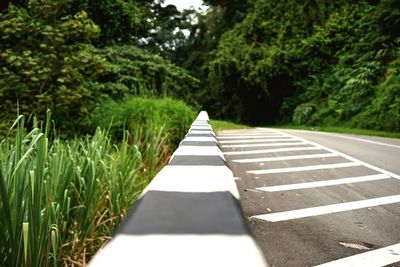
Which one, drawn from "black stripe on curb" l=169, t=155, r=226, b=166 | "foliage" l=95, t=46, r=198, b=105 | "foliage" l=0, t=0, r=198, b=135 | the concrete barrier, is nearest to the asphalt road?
"black stripe on curb" l=169, t=155, r=226, b=166

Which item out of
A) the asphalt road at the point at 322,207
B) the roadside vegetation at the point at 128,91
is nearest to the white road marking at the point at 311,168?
the asphalt road at the point at 322,207

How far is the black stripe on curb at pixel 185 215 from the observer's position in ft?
2.94

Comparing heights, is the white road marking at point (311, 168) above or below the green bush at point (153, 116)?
below

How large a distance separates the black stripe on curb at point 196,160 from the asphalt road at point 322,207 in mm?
802

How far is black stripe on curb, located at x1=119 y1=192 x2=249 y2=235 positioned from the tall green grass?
1.11 meters

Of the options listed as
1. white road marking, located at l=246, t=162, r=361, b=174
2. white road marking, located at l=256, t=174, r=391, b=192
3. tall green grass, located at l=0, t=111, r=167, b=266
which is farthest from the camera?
white road marking, located at l=246, t=162, r=361, b=174

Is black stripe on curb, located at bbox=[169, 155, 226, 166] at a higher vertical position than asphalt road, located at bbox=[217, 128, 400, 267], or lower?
higher

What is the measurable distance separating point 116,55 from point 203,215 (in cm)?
1011

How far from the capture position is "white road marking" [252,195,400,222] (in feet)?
10.6

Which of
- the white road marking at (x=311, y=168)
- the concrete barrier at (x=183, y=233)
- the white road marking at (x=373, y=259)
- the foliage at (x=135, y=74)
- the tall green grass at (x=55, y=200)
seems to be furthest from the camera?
the foliage at (x=135, y=74)

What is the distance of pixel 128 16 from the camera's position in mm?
12727

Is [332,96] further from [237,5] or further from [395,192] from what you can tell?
[395,192]

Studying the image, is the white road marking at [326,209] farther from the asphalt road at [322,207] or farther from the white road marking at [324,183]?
the white road marking at [324,183]

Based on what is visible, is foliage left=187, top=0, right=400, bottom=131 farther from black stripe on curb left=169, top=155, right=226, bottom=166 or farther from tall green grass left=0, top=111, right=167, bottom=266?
black stripe on curb left=169, top=155, right=226, bottom=166
